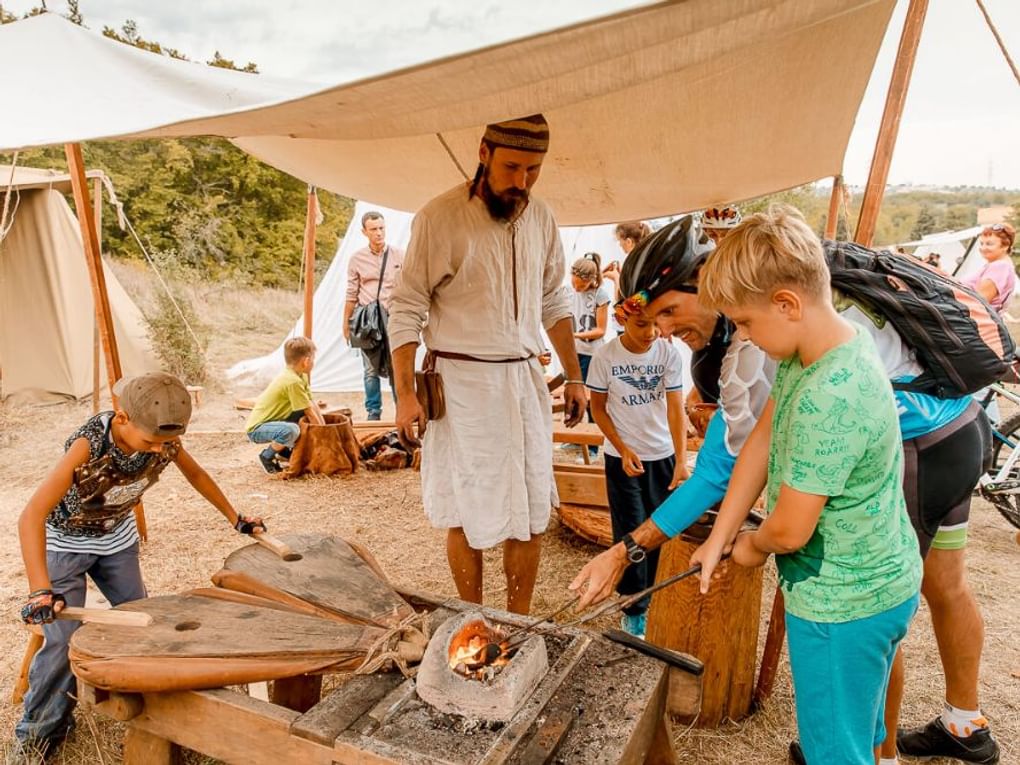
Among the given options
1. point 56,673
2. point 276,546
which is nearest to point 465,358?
point 276,546

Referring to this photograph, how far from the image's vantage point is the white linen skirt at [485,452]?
2305 mm

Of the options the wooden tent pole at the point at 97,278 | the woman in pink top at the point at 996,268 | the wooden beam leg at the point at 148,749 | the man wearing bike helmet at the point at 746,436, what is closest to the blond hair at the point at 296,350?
the wooden tent pole at the point at 97,278

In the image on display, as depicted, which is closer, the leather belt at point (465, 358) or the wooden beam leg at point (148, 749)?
the wooden beam leg at point (148, 749)

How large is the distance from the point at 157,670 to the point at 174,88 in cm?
144

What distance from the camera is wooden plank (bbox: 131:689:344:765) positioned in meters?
1.34

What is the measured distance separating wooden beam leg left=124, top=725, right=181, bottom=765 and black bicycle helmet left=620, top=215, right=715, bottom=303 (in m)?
1.56

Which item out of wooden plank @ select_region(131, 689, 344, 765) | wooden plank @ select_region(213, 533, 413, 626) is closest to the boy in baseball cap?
wooden plank @ select_region(213, 533, 413, 626)

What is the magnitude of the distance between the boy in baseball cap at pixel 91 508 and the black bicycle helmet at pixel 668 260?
1272 mm

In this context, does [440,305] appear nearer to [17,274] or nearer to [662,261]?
[662,261]

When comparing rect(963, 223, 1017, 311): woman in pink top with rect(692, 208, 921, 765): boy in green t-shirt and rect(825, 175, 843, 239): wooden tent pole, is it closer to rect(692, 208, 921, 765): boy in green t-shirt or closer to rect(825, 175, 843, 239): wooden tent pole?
rect(825, 175, 843, 239): wooden tent pole

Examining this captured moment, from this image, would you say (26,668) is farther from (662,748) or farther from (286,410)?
(286,410)

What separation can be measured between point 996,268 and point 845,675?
16.5 feet

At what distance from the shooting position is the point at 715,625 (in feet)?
6.75

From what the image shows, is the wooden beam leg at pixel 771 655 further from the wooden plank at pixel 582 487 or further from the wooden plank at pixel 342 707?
the wooden plank at pixel 582 487
